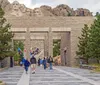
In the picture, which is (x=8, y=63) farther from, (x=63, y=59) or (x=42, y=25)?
(x=63, y=59)

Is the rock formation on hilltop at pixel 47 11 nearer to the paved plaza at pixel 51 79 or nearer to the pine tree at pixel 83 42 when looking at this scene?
the pine tree at pixel 83 42

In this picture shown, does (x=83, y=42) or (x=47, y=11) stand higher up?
(x=47, y=11)

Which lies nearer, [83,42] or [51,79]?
[51,79]

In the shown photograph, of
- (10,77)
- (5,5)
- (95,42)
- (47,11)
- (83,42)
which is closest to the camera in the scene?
(10,77)

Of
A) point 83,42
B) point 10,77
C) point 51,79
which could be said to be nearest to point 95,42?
point 83,42

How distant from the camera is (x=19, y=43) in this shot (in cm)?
9081

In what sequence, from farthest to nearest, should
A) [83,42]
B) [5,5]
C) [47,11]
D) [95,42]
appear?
[47,11], [5,5], [83,42], [95,42]

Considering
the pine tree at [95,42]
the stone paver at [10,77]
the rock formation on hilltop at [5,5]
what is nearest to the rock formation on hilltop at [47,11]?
the rock formation on hilltop at [5,5]


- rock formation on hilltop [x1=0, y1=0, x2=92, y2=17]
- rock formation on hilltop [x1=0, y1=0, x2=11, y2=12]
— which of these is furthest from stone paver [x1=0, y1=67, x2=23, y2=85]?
rock formation on hilltop [x1=0, y1=0, x2=92, y2=17]

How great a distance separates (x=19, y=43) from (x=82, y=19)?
45.1m

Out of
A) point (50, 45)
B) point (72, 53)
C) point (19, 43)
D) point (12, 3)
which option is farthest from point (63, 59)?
point (19, 43)

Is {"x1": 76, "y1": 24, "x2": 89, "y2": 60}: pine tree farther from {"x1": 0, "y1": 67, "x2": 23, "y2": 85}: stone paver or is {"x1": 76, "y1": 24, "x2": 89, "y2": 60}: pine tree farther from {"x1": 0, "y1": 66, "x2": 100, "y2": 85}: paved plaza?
{"x1": 0, "y1": 66, "x2": 100, "y2": 85}: paved plaza

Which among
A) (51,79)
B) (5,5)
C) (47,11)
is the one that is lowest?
(51,79)

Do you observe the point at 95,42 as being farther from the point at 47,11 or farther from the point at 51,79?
the point at 47,11
